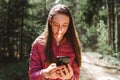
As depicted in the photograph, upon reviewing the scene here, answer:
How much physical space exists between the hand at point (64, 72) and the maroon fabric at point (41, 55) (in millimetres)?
164

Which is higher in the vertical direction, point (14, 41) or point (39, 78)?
point (39, 78)

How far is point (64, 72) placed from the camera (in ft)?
8.47

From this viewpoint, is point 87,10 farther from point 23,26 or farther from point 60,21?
point 60,21

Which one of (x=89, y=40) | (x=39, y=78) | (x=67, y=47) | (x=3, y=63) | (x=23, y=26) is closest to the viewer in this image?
(x=39, y=78)

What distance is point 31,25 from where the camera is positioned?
84.3 ft

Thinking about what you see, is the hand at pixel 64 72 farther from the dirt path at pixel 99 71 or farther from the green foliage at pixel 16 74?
the dirt path at pixel 99 71

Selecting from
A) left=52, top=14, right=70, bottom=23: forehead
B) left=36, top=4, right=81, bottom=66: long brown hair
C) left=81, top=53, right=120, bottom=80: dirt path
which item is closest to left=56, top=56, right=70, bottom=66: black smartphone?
left=36, top=4, right=81, bottom=66: long brown hair

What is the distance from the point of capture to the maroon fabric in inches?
107

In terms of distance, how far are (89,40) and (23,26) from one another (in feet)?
120

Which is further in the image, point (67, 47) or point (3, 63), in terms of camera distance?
point (3, 63)

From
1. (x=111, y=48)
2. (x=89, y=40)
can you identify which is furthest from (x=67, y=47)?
(x=89, y=40)

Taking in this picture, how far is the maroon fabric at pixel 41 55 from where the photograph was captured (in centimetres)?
271

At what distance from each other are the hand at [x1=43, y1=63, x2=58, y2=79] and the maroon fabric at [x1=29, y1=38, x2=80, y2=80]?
61 mm

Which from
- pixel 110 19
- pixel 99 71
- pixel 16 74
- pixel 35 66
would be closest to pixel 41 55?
pixel 35 66
